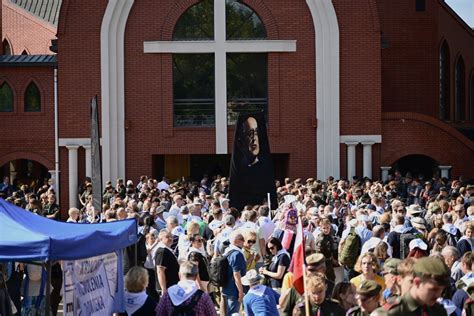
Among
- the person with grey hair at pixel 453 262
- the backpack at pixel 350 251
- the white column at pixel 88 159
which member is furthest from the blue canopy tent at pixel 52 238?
the white column at pixel 88 159

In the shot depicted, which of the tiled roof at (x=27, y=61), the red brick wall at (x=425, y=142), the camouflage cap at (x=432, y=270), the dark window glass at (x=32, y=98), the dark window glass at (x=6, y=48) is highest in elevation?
the dark window glass at (x=6, y=48)

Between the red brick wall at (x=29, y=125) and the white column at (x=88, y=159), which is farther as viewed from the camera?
the red brick wall at (x=29, y=125)

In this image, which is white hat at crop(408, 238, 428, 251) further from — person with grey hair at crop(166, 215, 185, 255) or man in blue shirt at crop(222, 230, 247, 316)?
person with grey hair at crop(166, 215, 185, 255)

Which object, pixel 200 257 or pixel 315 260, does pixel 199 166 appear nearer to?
pixel 200 257

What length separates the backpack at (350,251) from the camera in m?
14.7

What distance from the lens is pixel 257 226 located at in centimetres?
1659

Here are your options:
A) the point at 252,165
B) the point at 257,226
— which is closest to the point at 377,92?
the point at 252,165

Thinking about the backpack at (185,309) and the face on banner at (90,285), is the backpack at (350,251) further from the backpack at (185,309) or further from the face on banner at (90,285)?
the backpack at (185,309)

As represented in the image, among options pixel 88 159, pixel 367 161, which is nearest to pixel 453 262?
pixel 367 161

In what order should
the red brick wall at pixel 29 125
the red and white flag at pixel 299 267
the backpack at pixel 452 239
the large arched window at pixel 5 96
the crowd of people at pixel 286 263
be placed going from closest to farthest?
the crowd of people at pixel 286 263 < the red and white flag at pixel 299 267 < the backpack at pixel 452 239 < the red brick wall at pixel 29 125 < the large arched window at pixel 5 96

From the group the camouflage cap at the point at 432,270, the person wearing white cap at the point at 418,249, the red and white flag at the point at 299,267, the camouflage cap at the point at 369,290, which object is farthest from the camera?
the person wearing white cap at the point at 418,249

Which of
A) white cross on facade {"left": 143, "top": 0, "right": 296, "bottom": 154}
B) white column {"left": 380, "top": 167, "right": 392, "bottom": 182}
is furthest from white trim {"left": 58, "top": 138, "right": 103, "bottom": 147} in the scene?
white column {"left": 380, "top": 167, "right": 392, "bottom": 182}

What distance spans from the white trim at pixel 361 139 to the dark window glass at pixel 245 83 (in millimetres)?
2610

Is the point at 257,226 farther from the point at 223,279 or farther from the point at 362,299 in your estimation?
the point at 362,299
